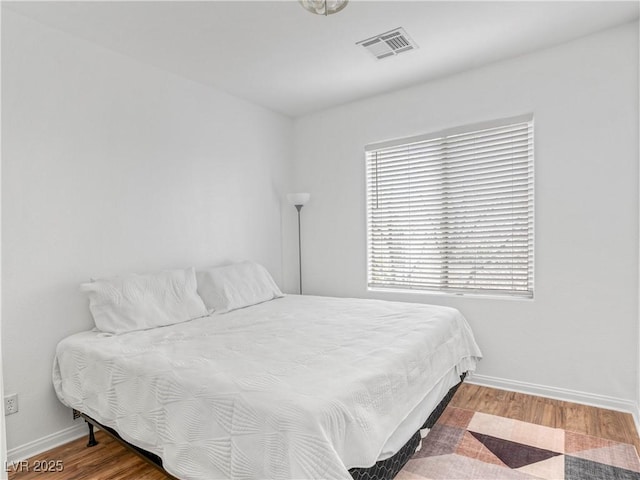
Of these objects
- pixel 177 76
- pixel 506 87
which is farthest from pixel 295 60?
pixel 506 87

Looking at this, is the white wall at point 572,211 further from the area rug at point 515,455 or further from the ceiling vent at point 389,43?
the area rug at point 515,455

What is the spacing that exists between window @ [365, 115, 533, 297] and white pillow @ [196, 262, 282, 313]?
44.8 inches

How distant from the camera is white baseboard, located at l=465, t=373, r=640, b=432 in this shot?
2.65m

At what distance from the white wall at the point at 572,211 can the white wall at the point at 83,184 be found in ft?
6.07

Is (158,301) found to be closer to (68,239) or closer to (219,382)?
Result: (68,239)

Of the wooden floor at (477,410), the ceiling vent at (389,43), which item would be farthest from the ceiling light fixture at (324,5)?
the wooden floor at (477,410)

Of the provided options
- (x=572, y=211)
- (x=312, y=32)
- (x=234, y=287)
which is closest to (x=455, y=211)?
(x=572, y=211)

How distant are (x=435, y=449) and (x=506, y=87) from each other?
2.71 metres

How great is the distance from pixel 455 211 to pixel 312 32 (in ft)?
6.15

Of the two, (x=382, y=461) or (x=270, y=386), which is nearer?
(x=270, y=386)

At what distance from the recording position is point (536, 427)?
8.17ft

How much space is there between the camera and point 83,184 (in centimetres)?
258

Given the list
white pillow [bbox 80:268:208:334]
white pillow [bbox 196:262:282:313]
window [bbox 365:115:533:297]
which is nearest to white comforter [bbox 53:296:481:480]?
white pillow [bbox 80:268:208:334]

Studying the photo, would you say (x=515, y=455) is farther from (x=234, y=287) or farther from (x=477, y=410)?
(x=234, y=287)
